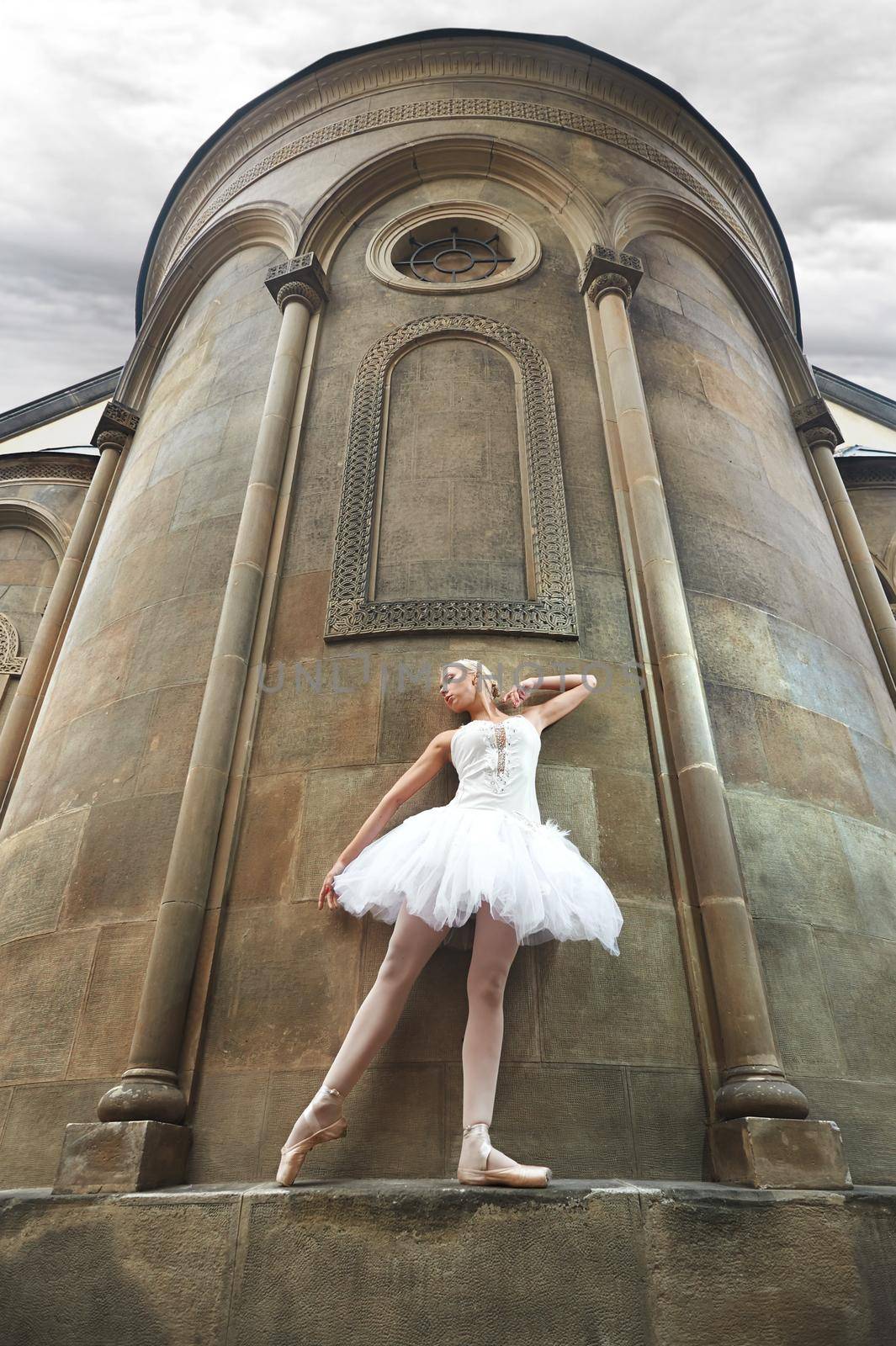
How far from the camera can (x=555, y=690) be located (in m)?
5.68

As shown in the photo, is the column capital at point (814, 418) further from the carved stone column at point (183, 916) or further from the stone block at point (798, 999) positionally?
the stone block at point (798, 999)

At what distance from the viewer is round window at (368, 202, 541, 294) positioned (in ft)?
29.6

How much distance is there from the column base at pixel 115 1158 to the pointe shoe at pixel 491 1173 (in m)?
1.56

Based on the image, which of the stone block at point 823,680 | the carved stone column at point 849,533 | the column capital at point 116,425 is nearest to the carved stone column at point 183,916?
the column capital at point 116,425

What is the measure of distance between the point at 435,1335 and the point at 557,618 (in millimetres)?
4293

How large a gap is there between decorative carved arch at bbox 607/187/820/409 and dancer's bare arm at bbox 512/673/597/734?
6.41m

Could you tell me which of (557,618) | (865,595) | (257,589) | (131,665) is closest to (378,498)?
(257,589)

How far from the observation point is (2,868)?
20.7 ft

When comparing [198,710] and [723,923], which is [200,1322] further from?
[198,710]

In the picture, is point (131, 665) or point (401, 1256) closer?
point (401, 1256)

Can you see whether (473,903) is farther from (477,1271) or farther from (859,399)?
(859,399)

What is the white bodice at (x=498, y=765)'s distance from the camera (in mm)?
4746

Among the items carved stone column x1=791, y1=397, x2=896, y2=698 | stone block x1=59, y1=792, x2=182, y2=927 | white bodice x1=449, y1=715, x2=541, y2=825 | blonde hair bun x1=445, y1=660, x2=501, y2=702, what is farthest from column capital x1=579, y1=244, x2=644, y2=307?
stone block x1=59, y1=792, x2=182, y2=927

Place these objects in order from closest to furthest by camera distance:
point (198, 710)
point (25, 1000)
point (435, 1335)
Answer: point (435, 1335) → point (25, 1000) → point (198, 710)
